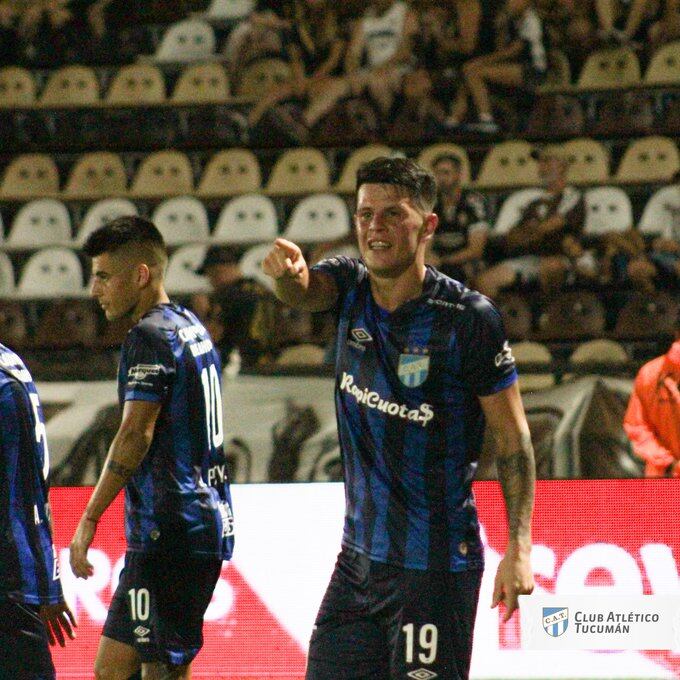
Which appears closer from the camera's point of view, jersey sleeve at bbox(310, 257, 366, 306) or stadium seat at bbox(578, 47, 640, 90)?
jersey sleeve at bbox(310, 257, 366, 306)

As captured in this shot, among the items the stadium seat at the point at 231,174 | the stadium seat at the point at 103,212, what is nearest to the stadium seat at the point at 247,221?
the stadium seat at the point at 231,174

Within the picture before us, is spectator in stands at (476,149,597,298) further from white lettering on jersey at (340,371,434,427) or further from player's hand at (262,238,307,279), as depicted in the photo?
player's hand at (262,238,307,279)

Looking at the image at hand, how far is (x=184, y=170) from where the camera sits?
36.7 feet

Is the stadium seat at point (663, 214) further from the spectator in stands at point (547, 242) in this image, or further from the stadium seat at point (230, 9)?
the stadium seat at point (230, 9)

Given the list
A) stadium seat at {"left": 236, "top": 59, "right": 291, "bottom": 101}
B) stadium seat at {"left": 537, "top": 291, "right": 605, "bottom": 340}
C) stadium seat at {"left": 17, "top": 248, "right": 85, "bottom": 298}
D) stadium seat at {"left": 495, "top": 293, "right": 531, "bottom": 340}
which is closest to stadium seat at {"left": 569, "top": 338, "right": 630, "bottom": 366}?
stadium seat at {"left": 537, "top": 291, "right": 605, "bottom": 340}

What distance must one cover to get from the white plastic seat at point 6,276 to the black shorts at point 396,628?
7.78m

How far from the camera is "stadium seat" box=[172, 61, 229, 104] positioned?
11617mm

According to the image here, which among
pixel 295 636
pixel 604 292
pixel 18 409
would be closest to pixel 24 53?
pixel 604 292

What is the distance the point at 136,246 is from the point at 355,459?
1.26 m

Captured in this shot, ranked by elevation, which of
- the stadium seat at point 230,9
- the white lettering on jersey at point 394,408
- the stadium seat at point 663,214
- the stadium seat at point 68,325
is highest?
the stadium seat at point 230,9

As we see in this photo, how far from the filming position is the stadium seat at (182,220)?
1070cm

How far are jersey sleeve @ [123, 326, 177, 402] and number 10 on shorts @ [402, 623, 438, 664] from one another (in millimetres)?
1150

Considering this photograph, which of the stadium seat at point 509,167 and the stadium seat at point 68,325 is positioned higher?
the stadium seat at point 509,167

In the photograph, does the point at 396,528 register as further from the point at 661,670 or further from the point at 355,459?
the point at 661,670
